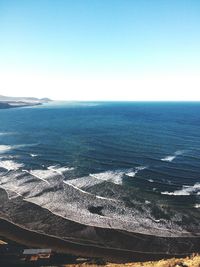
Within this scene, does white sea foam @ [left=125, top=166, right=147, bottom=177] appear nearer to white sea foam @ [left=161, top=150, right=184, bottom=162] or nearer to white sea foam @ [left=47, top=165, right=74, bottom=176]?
white sea foam @ [left=161, top=150, right=184, bottom=162]

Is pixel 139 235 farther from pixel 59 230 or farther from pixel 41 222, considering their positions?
pixel 41 222

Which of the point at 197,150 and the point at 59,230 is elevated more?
the point at 197,150

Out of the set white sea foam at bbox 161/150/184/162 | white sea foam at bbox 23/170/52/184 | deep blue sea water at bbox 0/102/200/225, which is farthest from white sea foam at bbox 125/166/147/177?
white sea foam at bbox 23/170/52/184

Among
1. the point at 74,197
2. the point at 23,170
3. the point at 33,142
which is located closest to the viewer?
the point at 74,197

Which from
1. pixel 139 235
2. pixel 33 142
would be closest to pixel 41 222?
pixel 139 235

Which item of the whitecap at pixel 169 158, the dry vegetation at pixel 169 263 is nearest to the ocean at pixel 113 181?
the whitecap at pixel 169 158

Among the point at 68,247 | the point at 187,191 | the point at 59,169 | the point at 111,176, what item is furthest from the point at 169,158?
the point at 68,247

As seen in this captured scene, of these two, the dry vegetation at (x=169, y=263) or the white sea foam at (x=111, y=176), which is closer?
the dry vegetation at (x=169, y=263)

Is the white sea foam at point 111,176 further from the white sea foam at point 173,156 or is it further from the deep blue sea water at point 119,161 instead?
the white sea foam at point 173,156
